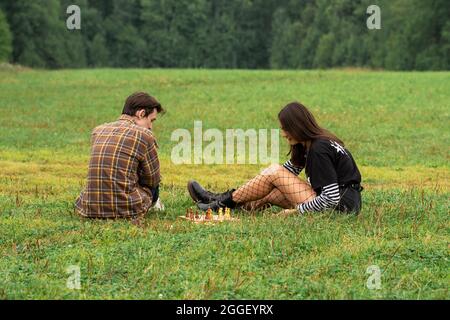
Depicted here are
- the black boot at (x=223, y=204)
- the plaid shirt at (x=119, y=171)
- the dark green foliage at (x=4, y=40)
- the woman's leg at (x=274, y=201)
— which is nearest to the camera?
the plaid shirt at (x=119, y=171)

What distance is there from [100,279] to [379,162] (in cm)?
1097

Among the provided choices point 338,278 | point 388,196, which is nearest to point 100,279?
point 338,278

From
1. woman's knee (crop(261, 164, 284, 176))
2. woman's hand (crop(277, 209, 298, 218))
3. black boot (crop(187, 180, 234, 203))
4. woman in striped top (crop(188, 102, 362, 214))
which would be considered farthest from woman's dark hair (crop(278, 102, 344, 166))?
black boot (crop(187, 180, 234, 203))

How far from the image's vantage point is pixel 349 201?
28.8ft

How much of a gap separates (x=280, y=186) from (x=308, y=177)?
38 centimetres

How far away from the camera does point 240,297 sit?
5.92 meters

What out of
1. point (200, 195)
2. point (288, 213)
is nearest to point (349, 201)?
point (288, 213)

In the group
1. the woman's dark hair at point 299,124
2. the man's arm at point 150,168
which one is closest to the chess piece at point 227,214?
the man's arm at point 150,168

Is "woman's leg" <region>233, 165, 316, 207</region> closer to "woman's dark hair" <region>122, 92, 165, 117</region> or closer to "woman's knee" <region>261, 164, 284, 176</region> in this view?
"woman's knee" <region>261, 164, 284, 176</region>

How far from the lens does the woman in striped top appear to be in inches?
337

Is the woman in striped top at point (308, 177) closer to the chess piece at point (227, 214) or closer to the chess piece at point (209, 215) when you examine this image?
the chess piece at point (227, 214)

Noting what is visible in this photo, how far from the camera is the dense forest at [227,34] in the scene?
79.2 m

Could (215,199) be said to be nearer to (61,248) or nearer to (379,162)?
(61,248)

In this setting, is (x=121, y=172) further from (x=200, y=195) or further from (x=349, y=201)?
(x=349, y=201)
